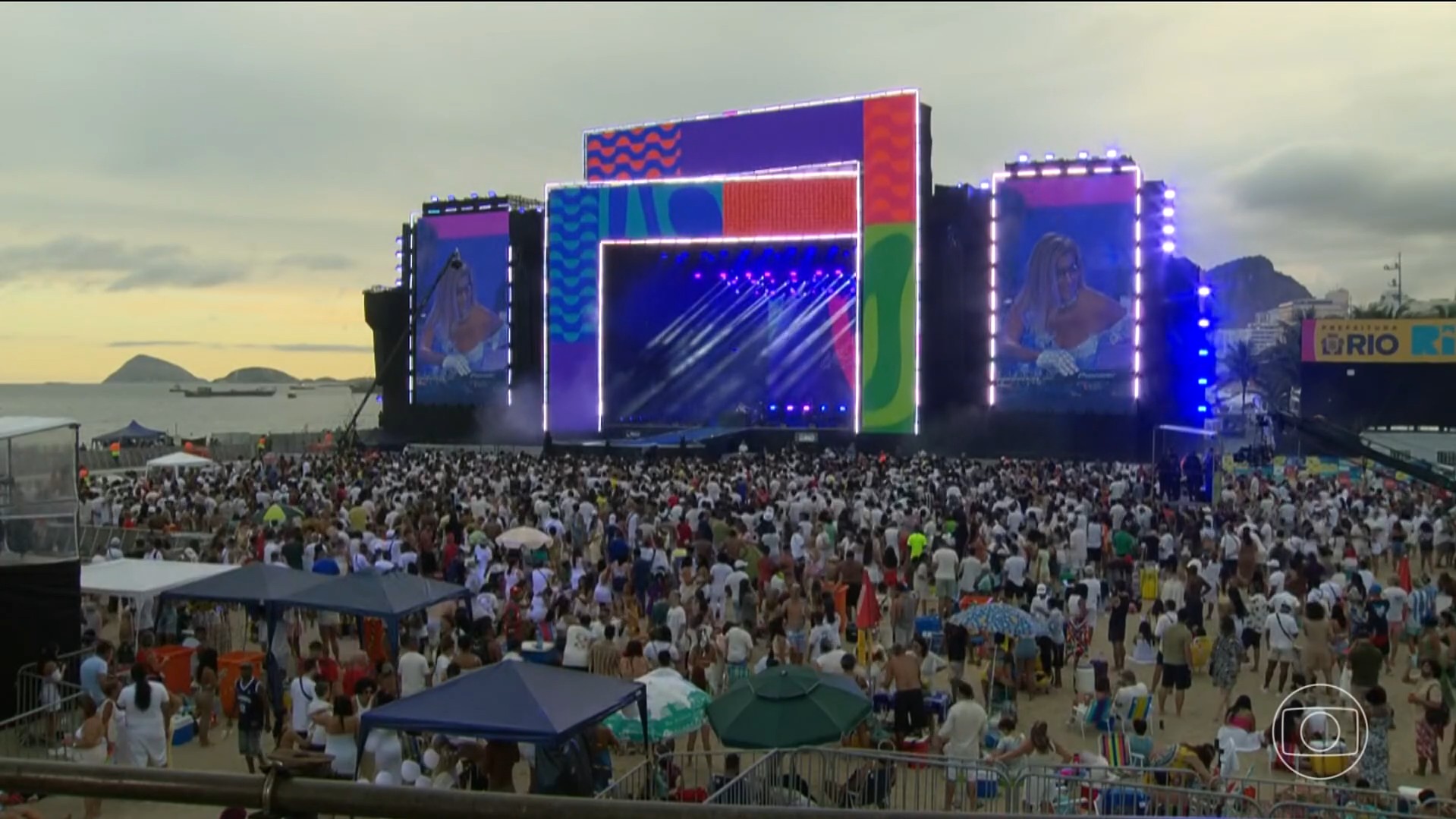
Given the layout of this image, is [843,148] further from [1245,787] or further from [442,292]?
[1245,787]

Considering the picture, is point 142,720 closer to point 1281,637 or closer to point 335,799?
point 335,799

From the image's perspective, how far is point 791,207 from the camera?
133 ft

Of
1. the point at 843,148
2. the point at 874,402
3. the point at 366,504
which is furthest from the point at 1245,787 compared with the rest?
the point at 843,148

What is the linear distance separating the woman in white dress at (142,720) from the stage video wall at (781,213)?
31471mm

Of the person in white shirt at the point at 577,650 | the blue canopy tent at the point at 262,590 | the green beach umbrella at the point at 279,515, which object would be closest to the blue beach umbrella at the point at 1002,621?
the person in white shirt at the point at 577,650

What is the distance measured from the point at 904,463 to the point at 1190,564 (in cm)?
1588

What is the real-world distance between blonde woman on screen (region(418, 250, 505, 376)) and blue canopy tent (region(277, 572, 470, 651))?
113ft

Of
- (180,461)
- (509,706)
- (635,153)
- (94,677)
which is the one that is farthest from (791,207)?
(509,706)

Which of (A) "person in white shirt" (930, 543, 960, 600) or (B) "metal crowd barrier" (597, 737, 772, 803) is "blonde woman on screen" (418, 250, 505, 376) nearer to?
(A) "person in white shirt" (930, 543, 960, 600)

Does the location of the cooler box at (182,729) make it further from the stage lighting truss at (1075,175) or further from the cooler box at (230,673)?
the stage lighting truss at (1075,175)

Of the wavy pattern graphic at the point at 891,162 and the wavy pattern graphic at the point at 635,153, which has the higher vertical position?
the wavy pattern graphic at the point at 635,153

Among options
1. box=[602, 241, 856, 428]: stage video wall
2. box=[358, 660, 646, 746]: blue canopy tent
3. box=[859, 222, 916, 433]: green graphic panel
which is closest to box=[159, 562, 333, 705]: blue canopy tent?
box=[358, 660, 646, 746]: blue canopy tent

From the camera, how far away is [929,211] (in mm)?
40031

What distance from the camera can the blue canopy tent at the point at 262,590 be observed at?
11344mm
